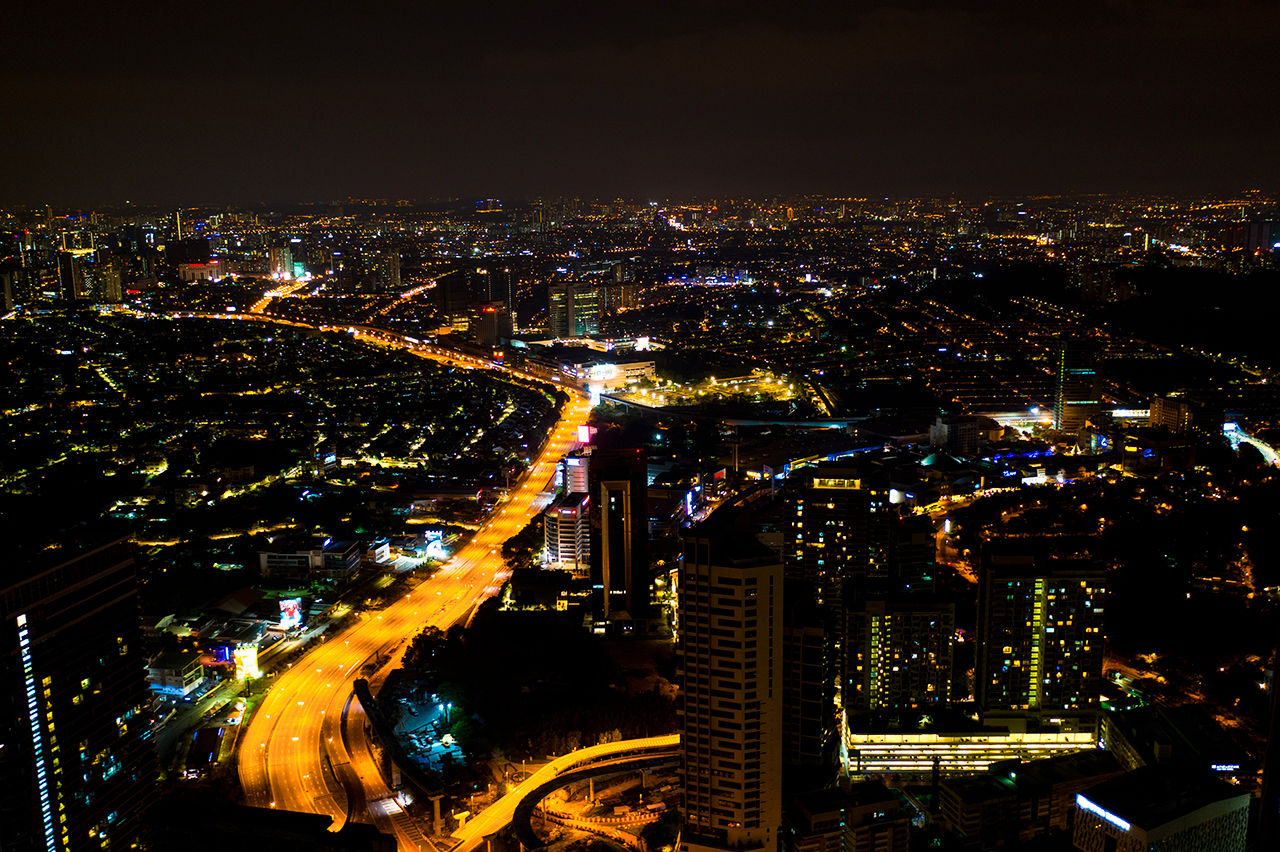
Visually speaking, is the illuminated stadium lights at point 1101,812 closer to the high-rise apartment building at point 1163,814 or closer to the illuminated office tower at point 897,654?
the high-rise apartment building at point 1163,814

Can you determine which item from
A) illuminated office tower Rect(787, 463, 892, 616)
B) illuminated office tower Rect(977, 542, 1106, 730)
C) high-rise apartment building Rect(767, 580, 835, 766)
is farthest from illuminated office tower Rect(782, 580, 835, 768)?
illuminated office tower Rect(787, 463, 892, 616)

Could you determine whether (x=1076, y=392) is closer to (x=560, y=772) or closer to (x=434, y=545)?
(x=434, y=545)

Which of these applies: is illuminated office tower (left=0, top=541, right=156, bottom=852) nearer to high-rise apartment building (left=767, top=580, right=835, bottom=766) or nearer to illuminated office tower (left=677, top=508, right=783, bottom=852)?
illuminated office tower (left=677, top=508, right=783, bottom=852)

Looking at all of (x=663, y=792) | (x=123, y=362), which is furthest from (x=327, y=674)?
(x=123, y=362)

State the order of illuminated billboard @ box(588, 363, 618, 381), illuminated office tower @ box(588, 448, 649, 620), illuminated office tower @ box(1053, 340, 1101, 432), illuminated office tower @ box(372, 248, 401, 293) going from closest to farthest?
1. illuminated office tower @ box(588, 448, 649, 620)
2. illuminated office tower @ box(1053, 340, 1101, 432)
3. illuminated billboard @ box(588, 363, 618, 381)
4. illuminated office tower @ box(372, 248, 401, 293)

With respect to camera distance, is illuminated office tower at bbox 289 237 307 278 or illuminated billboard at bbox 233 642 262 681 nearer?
illuminated billboard at bbox 233 642 262 681

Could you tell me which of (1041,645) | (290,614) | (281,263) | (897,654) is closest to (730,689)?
(897,654)

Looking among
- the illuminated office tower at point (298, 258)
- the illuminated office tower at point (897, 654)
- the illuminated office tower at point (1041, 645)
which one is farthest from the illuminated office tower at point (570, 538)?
the illuminated office tower at point (298, 258)
